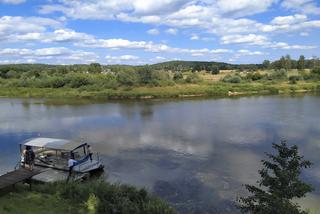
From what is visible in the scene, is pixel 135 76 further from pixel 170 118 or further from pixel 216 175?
pixel 216 175

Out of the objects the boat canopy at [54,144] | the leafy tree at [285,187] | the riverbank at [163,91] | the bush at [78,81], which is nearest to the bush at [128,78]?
the riverbank at [163,91]

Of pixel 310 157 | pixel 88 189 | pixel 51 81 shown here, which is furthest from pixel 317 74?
pixel 88 189

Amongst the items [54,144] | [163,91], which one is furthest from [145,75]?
[54,144]

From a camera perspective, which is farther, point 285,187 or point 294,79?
point 294,79

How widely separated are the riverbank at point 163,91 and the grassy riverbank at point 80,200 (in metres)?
51.3

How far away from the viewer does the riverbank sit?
66.1 metres

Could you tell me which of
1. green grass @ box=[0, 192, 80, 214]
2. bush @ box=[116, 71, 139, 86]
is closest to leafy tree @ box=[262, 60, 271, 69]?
bush @ box=[116, 71, 139, 86]

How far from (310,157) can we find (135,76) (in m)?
52.5

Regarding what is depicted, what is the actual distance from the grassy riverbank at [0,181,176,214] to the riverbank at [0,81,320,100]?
51256 millimetres

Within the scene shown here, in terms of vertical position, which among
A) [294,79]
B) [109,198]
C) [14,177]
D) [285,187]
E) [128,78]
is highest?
[128,78]

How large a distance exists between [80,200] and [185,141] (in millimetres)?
15455

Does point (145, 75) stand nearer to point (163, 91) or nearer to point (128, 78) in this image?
point (128, 78)

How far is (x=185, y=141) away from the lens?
89.1 ft

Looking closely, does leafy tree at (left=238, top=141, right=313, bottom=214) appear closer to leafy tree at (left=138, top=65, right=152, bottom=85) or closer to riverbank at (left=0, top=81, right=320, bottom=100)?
riverbank at (left=0, top=81, right=320, bottom=100)
